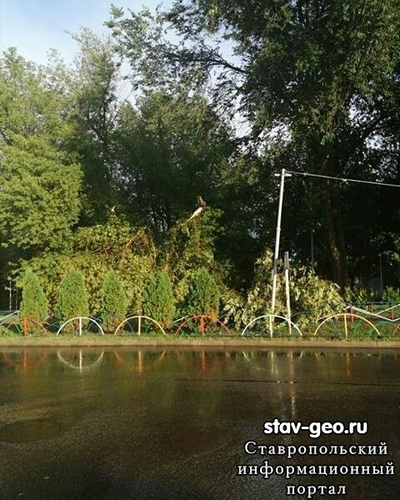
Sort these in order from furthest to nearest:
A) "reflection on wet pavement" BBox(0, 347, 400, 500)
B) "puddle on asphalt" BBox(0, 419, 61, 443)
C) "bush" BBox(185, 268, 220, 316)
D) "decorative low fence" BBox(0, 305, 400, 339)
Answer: "bush" BBox(185, 268, 220, 316), "decorative low fence" BBox(0, 305, 400, 339), "puddle on asphalt" BBox(0, 419, 61, 443), "reflection on wet pavement" BBox(0, 347, 400, 500)

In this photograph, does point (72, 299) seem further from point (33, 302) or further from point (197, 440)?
point (197, 440)

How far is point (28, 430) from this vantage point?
6645 mm

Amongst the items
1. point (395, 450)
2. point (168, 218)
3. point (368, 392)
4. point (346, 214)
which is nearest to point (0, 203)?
point (168, 218)

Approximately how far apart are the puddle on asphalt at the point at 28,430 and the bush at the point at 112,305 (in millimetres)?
10831

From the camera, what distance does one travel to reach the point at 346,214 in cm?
2927

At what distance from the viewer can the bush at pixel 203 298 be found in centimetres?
1734

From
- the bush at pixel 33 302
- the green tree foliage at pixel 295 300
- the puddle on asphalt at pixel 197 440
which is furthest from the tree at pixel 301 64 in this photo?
the puddle on asphalt at pixel 197 440

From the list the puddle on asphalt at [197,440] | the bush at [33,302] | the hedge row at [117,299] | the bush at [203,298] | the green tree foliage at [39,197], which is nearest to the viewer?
the puddle on asphalt at [197,440]

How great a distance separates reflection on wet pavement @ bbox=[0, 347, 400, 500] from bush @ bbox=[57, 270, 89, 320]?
5.38m

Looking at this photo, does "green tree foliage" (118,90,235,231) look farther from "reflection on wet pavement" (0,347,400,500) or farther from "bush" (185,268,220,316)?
"reflection on wet pavement" (0,347,400,500)

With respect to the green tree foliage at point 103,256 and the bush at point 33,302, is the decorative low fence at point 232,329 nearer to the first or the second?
the bush at point 33,302

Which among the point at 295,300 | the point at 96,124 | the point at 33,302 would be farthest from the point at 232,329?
the point at 96,124

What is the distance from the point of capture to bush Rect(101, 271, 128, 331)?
706 inches

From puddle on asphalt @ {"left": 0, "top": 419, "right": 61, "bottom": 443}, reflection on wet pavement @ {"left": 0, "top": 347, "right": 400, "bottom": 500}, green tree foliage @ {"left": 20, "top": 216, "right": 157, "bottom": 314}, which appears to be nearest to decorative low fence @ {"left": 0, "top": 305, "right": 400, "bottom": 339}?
reflection on wet pavement @ {"left": 0, "top": 347, "right": 400, "bottom": 500}
